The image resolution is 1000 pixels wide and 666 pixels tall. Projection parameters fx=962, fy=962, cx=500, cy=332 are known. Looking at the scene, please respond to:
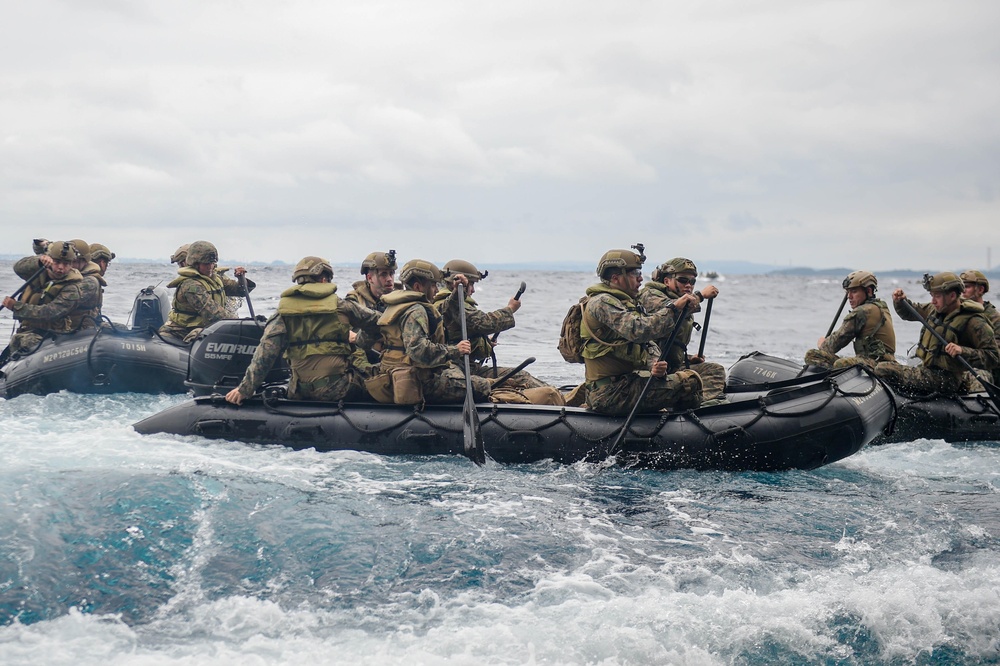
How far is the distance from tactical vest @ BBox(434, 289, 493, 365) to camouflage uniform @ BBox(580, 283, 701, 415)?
5.01 ft

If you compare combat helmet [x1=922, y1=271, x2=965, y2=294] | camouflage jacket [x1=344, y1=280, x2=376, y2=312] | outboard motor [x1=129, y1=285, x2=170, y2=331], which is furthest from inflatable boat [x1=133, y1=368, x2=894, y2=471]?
outboard motor [x1=129, y1=285, x2=170, y2=331]

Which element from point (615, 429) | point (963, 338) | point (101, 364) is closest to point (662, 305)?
point (615, 429)

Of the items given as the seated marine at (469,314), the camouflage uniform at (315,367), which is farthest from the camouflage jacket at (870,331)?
the camouflage uniform at (315,367)

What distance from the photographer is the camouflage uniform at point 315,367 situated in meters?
9.17

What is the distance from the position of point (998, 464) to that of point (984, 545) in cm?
323

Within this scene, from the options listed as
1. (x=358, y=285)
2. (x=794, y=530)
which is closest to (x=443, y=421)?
(x=358, y=285)

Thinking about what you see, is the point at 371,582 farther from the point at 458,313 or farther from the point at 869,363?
the point at 869,363

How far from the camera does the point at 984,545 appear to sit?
23.0 ft

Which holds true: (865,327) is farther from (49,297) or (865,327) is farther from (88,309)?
(49,297)

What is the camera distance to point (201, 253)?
40.2 ft

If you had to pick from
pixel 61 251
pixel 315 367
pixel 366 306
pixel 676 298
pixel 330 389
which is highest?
pixel 61 251

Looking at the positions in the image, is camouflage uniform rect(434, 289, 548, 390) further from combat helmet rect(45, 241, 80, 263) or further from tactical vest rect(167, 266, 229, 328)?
combat helmet rect(45, 241, 80, 263)

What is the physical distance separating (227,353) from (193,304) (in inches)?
92.3

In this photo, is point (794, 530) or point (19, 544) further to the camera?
point (794, 530)
